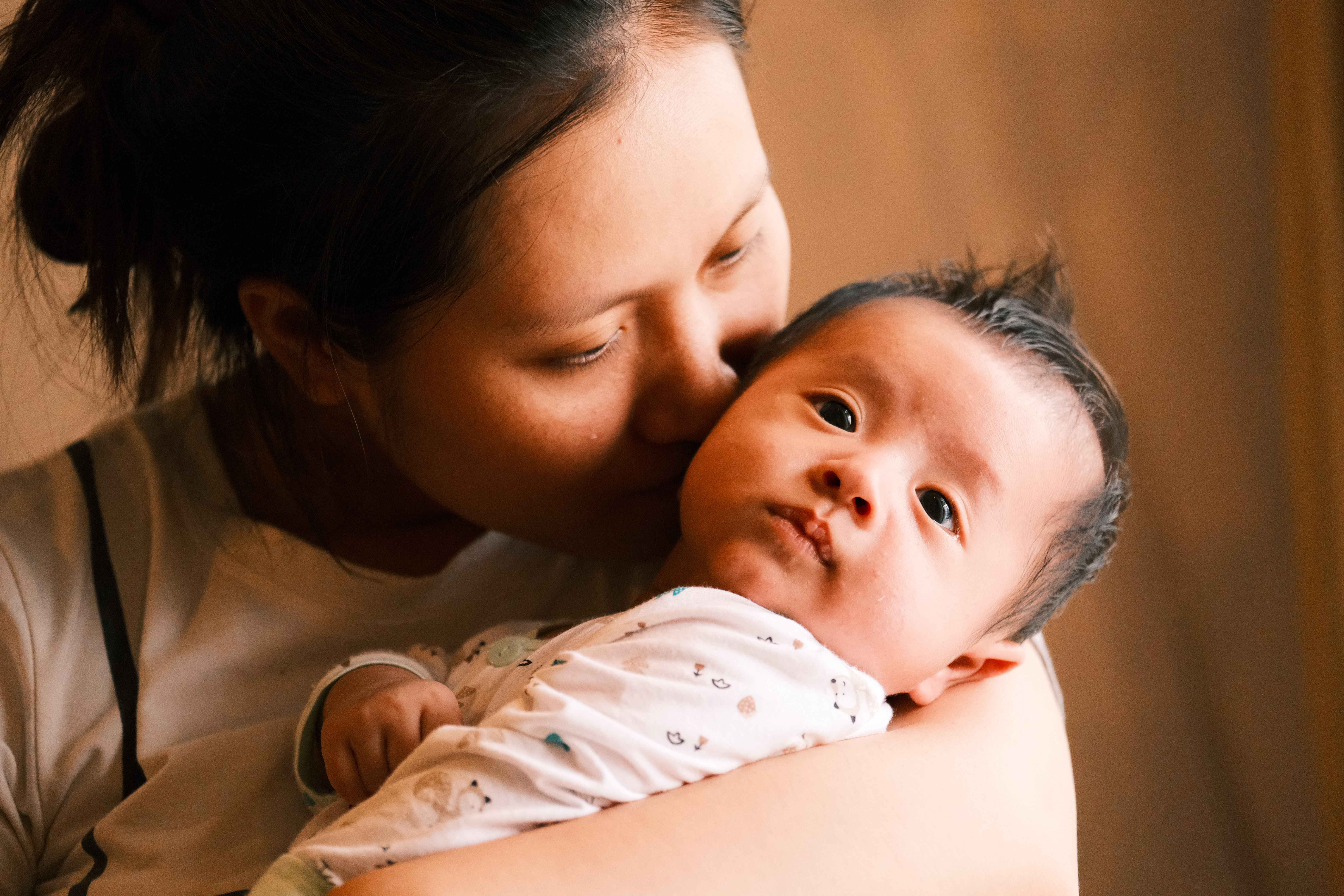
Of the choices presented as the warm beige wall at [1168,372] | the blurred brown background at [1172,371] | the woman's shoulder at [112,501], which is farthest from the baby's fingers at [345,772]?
the warm beige wall at [1168,372]

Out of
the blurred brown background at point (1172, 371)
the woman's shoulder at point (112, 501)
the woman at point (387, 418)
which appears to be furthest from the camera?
the blurred brown background at point (1172, 371)

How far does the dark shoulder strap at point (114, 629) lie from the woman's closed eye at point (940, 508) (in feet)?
2.34

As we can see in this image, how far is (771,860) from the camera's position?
2.14ft

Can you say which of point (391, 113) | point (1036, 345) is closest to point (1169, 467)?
point (1036, 345)

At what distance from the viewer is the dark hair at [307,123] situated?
0.78 metres

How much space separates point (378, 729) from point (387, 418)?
273mm

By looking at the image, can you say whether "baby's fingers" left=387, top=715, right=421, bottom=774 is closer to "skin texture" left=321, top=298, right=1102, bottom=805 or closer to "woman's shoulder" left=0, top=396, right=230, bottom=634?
"skin texture" left=321, top=298, right=1102, bottom=805

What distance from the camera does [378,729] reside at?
2.54 ft

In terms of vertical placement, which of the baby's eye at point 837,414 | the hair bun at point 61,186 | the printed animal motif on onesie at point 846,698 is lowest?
the printed animal motif on onesie at point 846,698

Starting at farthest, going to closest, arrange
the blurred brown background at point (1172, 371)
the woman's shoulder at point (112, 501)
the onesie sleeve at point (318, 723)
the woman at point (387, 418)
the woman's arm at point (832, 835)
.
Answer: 1. the blurred brown background at point (1172, 371)
2. the woman's shoulder at point (112, 501)
3. the onesie sleeve at point (318, 723)
4. the woman at point (387, 418)
5. the woman's arm at point (832, 835)

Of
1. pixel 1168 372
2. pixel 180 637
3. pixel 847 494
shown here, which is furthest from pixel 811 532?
pixel 1168 372

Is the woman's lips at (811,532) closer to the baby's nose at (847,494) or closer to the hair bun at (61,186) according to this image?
the baby's nose at (847,494)

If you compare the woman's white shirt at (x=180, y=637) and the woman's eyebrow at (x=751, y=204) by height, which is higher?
the woman's eyebrow at (x=751, y=204)

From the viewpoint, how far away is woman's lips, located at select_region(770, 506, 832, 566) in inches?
31.0
